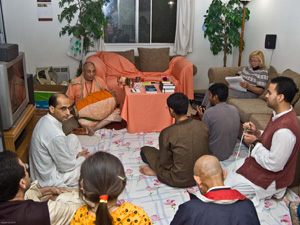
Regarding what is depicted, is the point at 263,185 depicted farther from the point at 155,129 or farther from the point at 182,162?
the point at 155,129

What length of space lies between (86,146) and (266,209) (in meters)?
2.08

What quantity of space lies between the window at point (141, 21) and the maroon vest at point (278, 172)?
12.9 feet

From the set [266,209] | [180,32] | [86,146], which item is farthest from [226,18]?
[266,209]

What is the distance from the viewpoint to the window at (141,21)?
227 inches

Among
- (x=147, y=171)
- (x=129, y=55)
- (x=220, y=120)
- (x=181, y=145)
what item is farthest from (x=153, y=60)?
(x=181, y=145)

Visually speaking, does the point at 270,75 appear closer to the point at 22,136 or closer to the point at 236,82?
the point at 236,82

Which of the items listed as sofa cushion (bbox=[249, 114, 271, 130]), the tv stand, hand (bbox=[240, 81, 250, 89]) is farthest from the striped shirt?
the tv stand

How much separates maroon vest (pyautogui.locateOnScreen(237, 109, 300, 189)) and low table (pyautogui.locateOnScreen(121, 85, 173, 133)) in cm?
164

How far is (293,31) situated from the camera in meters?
4.18

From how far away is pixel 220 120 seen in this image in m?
3.20

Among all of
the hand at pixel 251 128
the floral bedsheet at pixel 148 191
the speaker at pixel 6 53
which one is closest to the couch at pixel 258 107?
the floral bedsheet at pixel 148 191

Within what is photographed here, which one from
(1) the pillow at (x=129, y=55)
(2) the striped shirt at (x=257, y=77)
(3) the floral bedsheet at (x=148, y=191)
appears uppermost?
(1) the pillow at (x=129, y=55)

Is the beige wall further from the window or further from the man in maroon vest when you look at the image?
the man in maroon vest

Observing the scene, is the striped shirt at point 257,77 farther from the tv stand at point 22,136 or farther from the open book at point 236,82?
the tv stand at point 22,136
